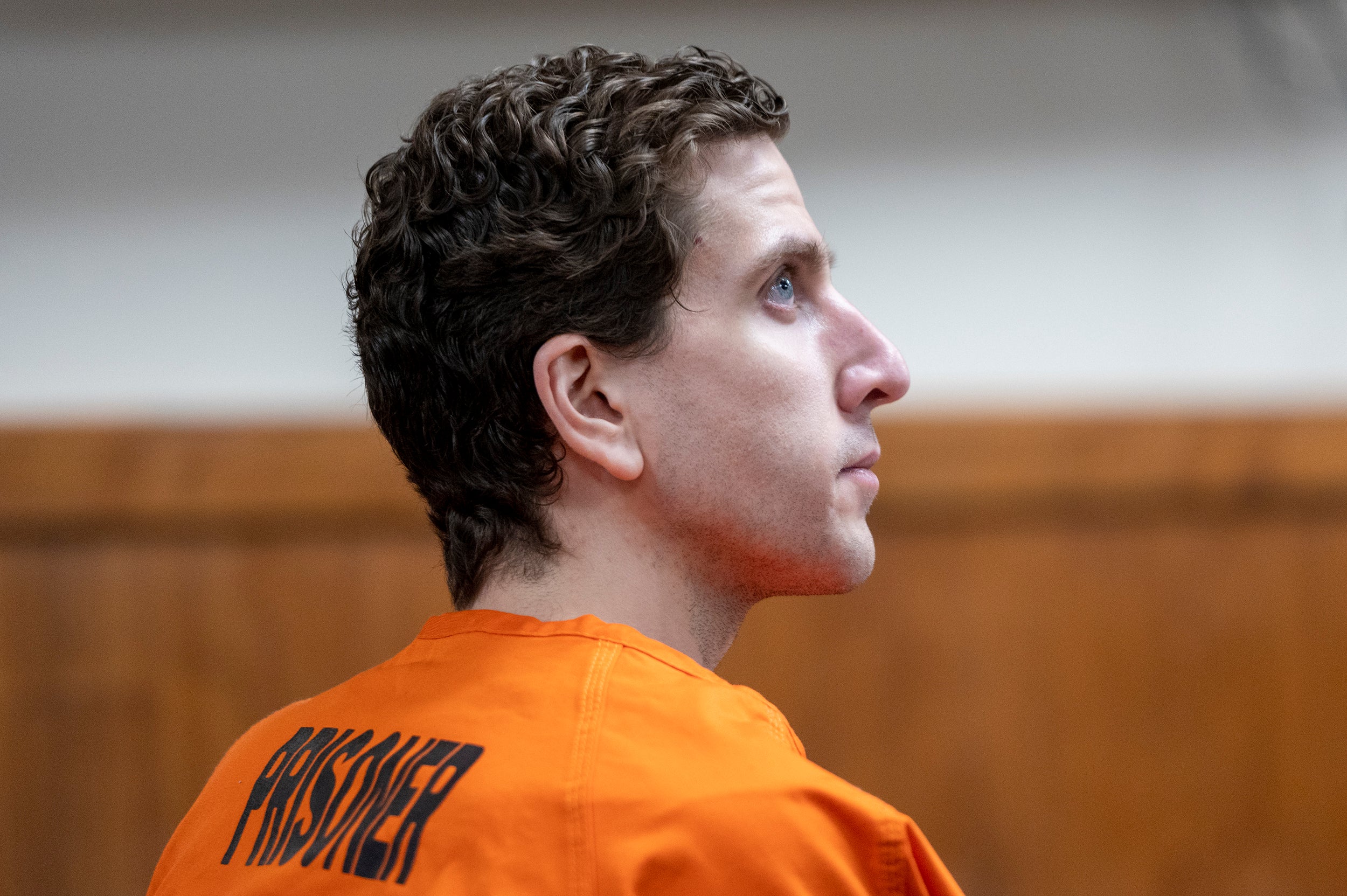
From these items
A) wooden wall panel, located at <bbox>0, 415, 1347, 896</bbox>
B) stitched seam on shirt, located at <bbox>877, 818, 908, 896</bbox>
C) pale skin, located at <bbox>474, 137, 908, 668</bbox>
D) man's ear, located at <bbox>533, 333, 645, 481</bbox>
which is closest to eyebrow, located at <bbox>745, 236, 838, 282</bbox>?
pale skin, located at <bbox>474, 137, 908, 668</bbox>

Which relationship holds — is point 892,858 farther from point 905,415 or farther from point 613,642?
point 905,415

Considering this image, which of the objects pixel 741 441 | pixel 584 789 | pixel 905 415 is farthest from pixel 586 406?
pixel 905 415

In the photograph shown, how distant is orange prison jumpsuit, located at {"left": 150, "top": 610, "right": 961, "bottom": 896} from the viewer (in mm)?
506

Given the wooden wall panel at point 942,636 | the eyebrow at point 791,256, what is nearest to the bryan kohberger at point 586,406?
the eyebrow at point 791,256

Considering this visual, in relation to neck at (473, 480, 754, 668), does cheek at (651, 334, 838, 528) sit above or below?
above

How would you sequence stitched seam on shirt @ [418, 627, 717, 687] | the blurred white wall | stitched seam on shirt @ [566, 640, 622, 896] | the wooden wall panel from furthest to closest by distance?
the blurred white wall, the wooden wall panel, stitched seam on shirt @ [418, 627, 717, 687], stitched seam on shirt @ [566, 640, 622, 896]

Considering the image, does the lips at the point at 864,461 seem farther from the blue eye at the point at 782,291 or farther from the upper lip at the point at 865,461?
the blue eye at the point at 782,291

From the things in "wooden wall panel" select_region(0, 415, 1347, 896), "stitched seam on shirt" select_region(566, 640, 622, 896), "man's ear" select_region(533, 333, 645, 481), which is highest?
"man's ear" select_region(533, 333, 645, 481)

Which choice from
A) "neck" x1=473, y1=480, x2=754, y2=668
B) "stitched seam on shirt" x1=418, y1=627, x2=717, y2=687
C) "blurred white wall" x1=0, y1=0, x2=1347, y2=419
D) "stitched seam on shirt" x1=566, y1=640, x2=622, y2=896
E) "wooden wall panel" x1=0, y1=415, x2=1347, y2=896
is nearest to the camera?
"stitched seam on shirt" x1=566, y1=640, x2=622, y2=896

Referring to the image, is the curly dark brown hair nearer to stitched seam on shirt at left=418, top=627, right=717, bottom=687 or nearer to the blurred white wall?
stitched seam on shirt at left=418, top=627, right=717, bottom=687

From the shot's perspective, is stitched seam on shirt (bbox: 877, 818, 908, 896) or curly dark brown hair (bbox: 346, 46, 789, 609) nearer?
stitched seam on shirt (bbox: 877, 818, 908, 896)

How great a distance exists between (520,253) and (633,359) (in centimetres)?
10

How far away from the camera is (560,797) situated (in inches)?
20.5

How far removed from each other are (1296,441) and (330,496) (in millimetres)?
1368
